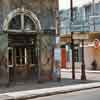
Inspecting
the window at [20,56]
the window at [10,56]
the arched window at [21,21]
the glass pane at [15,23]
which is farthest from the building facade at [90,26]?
the window at [10,56]

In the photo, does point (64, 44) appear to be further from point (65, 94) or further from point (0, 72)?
point (65, 94)

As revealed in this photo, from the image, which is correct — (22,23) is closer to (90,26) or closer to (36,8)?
(36,8)

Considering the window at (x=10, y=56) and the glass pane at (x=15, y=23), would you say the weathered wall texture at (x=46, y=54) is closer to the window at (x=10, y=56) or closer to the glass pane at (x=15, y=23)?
the glass pane at (x=15, y=23)

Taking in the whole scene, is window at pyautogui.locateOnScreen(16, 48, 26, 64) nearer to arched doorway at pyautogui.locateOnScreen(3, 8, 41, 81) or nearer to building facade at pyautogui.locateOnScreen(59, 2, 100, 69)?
arched doorway at pyautogui.locateOnScreen(3, 8, 41, 81)

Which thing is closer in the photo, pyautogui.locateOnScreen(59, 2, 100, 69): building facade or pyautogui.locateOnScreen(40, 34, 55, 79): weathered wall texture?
pyautogui.locateOnScreen(40, 34, 55, 79): weathered wall texture

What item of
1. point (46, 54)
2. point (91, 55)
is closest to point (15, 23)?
point (46, 54)

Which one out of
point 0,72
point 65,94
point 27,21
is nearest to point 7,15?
point 27,21

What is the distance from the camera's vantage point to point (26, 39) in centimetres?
2606

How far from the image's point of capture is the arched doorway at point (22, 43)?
25266 mm

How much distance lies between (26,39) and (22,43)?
0.37 metres

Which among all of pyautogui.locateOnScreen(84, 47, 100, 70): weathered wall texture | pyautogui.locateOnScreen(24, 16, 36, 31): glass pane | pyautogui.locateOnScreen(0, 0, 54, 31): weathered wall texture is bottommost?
pyautogui.locateOnScreen(84, 47, 100, 70): weathered wall texture

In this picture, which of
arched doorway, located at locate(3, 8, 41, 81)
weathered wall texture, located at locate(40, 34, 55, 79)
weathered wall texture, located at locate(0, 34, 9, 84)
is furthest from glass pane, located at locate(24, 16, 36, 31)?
weathered wall texture, located at locate(0, 34, 9, 84)

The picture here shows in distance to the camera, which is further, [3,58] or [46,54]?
[46,54]

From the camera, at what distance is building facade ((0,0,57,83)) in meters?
24.5
